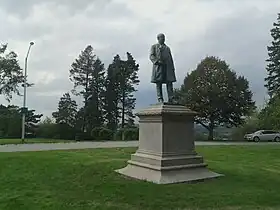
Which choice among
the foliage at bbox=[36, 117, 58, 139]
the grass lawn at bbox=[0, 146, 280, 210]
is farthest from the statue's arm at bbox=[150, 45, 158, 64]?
the foliage at bbox=[36, 117, 58, 139]

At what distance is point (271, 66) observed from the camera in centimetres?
4856

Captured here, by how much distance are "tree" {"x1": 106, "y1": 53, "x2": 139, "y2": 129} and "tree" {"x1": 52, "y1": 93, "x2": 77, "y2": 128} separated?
4.41 metres

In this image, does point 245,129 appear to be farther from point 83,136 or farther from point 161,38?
point 161,38

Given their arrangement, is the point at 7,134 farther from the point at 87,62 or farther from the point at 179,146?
the point at 179,146

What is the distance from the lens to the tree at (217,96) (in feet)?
139

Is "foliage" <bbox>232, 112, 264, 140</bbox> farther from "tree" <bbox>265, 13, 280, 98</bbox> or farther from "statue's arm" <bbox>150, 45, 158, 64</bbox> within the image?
"statue's arm" <bbox>150, 45, 158, 64</bbox>

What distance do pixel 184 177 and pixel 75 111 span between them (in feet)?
143

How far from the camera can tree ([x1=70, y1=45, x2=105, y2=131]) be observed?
166 feet

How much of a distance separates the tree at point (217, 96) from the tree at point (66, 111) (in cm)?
1469

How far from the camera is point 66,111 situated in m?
51.4

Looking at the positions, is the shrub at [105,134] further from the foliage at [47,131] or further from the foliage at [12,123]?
the foliage at [12,123]

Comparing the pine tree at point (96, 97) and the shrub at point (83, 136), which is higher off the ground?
the pine tree at point (96, 97)

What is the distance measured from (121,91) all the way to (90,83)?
13.9 feet

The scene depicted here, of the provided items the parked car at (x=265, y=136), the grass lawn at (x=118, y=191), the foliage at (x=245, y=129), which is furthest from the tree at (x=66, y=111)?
the grass lawn at (x=118, y=191)
